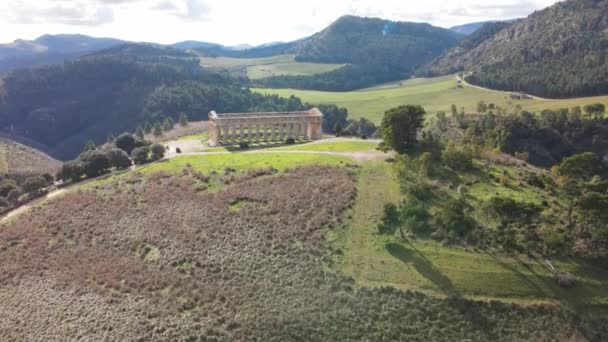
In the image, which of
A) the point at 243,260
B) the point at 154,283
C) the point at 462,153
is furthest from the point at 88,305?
the point at 462,153

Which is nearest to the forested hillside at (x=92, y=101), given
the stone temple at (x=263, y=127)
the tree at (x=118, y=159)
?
the stone temple at (x=263, y=127)

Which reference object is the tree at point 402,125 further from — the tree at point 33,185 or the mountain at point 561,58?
the mountain at point 561,58

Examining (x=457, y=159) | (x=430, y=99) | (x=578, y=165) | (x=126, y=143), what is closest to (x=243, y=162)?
(x=126, y=143)

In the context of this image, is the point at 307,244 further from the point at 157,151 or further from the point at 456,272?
the point at 157,151

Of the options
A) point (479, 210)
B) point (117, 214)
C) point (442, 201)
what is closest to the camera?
point (479, 210)

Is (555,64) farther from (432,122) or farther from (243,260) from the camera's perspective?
(243,260)
